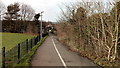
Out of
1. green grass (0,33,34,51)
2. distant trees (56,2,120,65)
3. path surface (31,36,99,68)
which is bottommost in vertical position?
green grass (0,33,34,51)

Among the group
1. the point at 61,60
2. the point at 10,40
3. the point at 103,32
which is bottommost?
the point at 10,40

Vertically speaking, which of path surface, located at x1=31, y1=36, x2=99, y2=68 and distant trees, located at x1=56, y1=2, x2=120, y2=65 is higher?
distant trees, located at x1=56, y1=2, x2=120, y2=65

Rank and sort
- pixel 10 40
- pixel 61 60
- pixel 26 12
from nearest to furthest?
pixel 61 60
pixel 10 40
pixel 26 12

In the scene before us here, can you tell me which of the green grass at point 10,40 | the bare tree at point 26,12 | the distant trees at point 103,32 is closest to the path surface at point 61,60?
the distant trees at point 103,32

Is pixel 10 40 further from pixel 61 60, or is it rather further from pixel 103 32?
pixel 103 32

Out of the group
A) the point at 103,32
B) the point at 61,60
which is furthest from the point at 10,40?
the point at 103,32

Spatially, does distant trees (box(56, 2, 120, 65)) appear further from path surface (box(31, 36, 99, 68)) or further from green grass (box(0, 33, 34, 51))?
green grass (box(0, 33, 34, 51))

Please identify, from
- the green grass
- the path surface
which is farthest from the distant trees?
the green grass

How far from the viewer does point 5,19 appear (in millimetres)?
74000

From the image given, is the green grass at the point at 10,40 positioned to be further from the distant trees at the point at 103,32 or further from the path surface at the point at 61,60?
the distant trees at the point at 103,32

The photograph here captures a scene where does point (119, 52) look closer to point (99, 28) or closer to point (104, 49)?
point (104, 49)

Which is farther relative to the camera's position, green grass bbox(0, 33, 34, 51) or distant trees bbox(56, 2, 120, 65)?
green grass bbox(0, 33, 34, 51)

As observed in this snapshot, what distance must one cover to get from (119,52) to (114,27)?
2027mm

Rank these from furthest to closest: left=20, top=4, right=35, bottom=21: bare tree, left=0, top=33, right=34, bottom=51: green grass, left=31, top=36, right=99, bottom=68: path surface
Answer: left=20, top=4, right=35, bottom=21: bare tree → left=0, top=33, right=34, bottom=51: green grass → left=31, top=36, right=99, bottom=68: path surface
